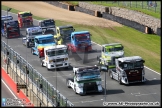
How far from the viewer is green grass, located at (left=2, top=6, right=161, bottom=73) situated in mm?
60775

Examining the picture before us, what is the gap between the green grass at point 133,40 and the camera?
6078 cm

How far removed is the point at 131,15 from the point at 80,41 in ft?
61.8

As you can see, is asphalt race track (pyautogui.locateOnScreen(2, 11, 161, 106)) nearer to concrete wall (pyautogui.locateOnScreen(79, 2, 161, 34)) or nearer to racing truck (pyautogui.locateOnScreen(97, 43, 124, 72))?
racing truck (pyautogui.locateOnScreen(97, 43, 124, 72))

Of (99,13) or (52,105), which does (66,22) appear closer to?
(99,13)

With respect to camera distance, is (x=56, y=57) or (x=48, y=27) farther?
(x=48, y=27)

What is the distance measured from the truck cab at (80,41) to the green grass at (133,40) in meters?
4.23

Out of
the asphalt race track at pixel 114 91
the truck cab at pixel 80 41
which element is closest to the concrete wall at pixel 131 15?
the truck cab at pixel 80 41

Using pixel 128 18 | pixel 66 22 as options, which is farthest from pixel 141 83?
pixel 66 22

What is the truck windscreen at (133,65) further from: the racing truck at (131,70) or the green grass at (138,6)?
the green grass at (138,6)

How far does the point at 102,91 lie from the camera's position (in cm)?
4678

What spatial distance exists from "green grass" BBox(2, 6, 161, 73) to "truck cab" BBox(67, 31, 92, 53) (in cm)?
423

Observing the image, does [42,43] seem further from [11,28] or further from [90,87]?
[90,87]

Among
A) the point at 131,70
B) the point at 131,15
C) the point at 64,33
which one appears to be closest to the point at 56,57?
the point at 131,70

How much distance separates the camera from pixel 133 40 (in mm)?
70438
